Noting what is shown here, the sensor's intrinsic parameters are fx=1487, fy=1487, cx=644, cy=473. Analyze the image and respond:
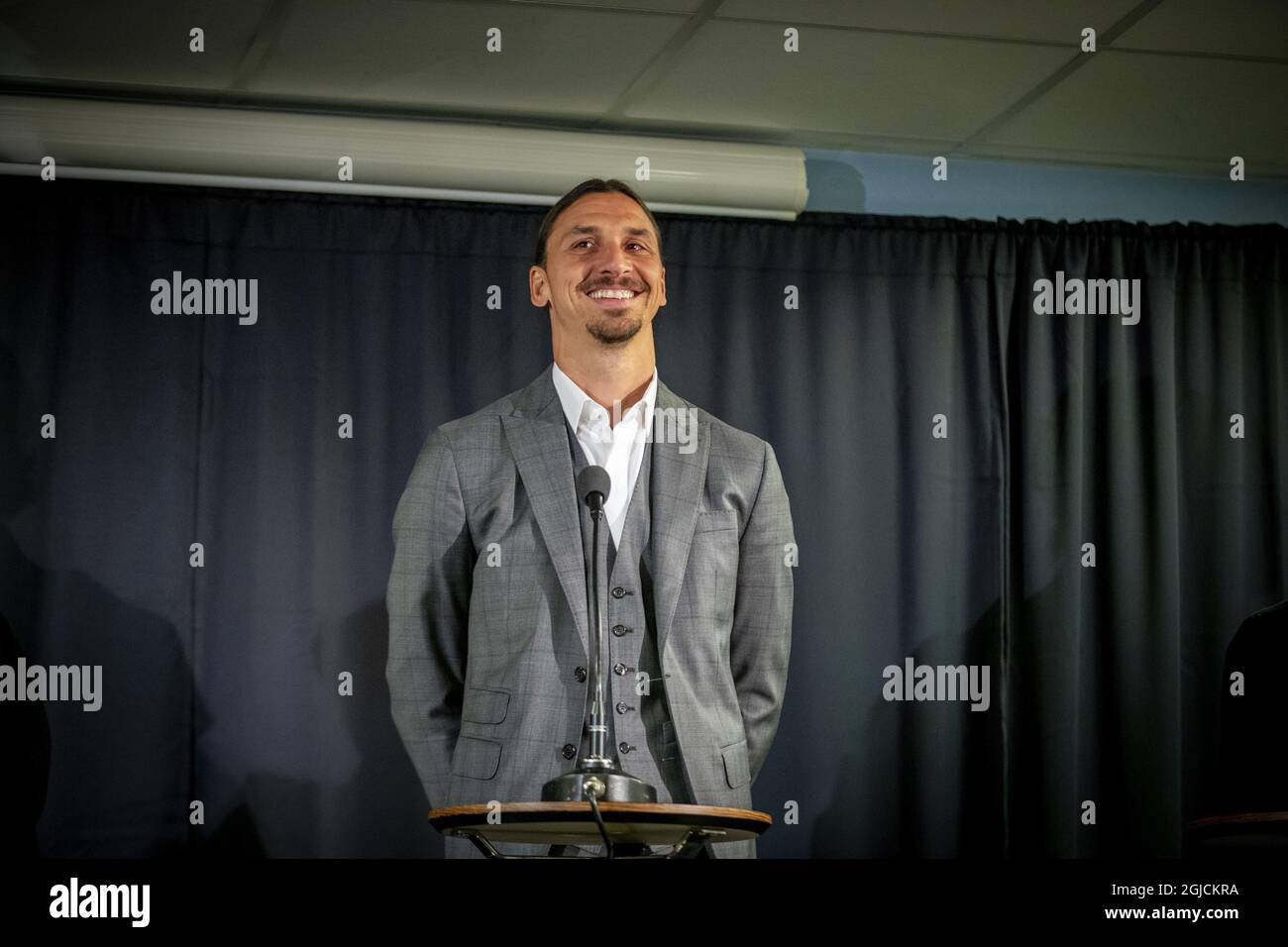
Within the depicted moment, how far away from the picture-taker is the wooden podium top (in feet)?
6.97

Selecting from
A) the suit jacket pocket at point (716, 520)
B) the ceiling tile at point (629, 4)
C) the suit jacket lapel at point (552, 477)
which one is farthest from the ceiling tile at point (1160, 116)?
the suit jacket lapel at point (552, 477)

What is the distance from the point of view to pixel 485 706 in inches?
125

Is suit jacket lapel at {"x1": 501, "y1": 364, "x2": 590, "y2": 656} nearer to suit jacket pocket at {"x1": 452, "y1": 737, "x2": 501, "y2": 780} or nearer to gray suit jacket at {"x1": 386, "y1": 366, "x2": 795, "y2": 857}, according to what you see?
gray suit jacket at {"x1": 386, "y1": 366, "x2": 795, "y2": 857}

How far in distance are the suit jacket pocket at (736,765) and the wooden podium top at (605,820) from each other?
2.46ft

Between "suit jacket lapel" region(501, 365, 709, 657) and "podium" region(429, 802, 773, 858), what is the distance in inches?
34.1

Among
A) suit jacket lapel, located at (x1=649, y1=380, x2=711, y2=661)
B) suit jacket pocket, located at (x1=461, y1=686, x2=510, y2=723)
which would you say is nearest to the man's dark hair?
suit jacket lapel, located at (x1=649, y1=380, x2=711, y2=661)

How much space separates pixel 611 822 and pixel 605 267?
1861 mm

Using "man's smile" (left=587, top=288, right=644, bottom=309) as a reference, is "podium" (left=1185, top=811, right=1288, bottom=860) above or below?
below

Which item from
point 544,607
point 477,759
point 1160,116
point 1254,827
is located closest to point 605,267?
point 544,607

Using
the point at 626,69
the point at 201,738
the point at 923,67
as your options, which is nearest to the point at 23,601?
the point at 201,738

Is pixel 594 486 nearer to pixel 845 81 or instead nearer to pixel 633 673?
pixel 633 673

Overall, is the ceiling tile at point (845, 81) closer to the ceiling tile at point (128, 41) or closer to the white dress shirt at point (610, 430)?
the white dress shirt at point (610, 430)

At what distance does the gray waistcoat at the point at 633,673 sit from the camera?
10.2 feet
